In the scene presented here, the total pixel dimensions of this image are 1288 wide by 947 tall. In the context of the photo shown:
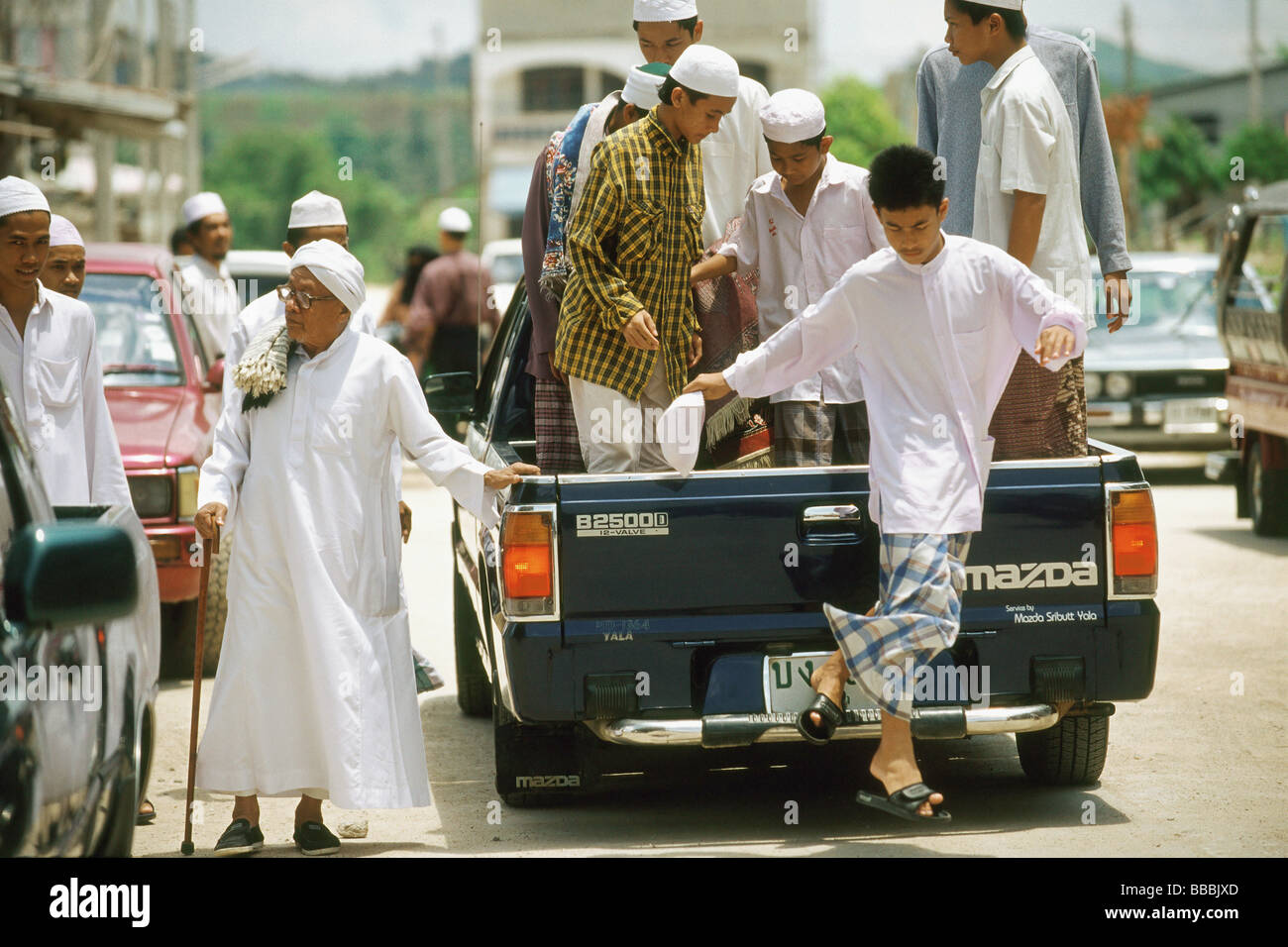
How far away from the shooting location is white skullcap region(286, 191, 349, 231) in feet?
23.8

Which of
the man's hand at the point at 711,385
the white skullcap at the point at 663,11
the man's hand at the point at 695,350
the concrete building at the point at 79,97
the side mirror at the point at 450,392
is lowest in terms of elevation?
the side mirror at the point at 450,392

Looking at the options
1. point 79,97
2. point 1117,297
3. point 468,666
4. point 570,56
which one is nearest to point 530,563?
point 1117,297

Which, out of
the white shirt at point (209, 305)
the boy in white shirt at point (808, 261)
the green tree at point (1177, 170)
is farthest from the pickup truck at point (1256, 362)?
the green tree at point (1177, 170)

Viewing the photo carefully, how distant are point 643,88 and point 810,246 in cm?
78

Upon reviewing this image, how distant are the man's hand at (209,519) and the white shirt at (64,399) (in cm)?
72

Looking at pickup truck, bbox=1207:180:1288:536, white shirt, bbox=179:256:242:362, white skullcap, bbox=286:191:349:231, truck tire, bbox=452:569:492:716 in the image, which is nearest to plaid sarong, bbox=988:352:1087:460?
truck tire, bbox=452:569:492:716

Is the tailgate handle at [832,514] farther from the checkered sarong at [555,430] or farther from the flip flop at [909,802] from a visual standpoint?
the checkered sarong at [555,430]

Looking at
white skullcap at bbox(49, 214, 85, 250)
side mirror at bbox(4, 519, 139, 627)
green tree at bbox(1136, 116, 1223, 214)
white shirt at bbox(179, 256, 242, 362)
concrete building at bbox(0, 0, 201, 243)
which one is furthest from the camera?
green tree at bbox(1136, 116, 1223, 214)

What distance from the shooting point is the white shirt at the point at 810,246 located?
6.32 m

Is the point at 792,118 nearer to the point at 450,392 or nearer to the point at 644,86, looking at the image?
the point at 644,86

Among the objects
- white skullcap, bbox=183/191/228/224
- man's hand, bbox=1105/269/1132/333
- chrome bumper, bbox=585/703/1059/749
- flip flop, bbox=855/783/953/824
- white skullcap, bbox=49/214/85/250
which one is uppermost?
white skullcap, bbox=183/191/228/224

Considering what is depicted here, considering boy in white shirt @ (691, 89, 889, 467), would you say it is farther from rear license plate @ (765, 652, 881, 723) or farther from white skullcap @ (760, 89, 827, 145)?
rear license plate @ (765, 652, 881, 723)

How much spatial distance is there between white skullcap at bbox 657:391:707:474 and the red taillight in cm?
126
